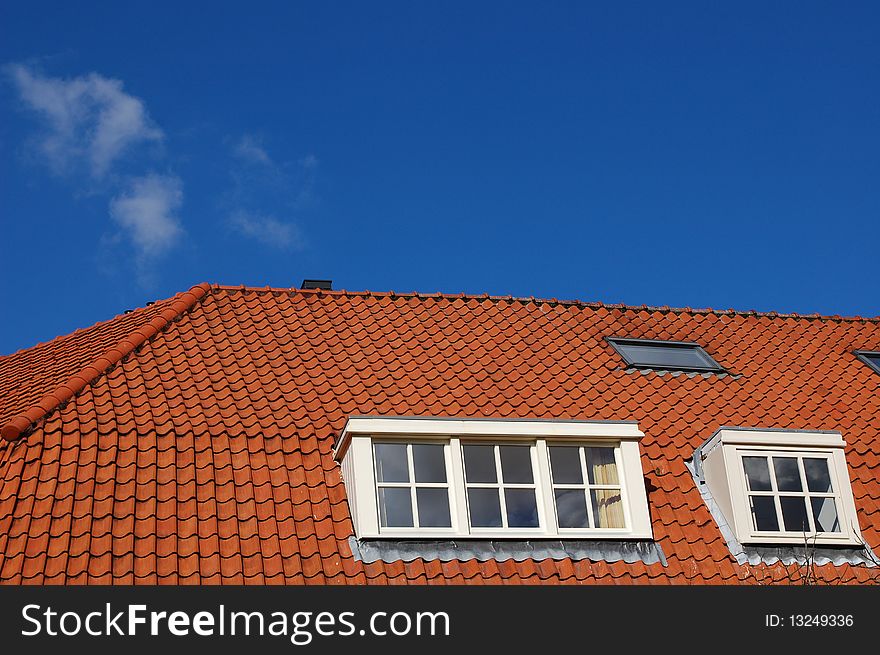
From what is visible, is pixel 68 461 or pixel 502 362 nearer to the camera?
pixel 68 461

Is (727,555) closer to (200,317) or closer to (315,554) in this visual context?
(315,554)

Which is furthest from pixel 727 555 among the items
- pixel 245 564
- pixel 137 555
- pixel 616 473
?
pixel 137 555

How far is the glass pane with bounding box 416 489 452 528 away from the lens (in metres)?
11.1

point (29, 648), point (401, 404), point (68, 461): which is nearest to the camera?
point (29, 648)

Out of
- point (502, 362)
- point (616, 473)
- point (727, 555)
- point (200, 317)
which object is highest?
point (200, 317)

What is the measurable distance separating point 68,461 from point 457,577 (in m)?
3.86

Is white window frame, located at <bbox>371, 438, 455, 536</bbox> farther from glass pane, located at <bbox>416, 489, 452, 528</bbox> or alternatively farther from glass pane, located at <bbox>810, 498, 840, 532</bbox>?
glass pane, located at <bbox>810, 498, 840, 532</bbox>

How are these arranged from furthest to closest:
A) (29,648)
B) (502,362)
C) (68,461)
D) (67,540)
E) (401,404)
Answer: (502,362)
(401,404)
(68,461)
(67,540)
(29,648)

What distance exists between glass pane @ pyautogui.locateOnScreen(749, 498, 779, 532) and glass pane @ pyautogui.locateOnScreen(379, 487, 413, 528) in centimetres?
351

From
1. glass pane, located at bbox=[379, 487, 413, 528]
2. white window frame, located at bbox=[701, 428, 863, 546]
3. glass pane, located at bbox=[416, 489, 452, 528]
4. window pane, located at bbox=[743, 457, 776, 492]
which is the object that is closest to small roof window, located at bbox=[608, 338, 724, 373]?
white window frame, located at bbox=[701, 428, 863, 546]

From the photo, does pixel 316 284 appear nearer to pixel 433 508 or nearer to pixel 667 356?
pixel 667 356

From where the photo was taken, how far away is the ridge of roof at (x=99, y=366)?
1128 centimetres

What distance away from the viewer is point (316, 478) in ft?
37.5

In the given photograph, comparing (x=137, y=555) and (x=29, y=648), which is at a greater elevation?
(x=137, y=555)
